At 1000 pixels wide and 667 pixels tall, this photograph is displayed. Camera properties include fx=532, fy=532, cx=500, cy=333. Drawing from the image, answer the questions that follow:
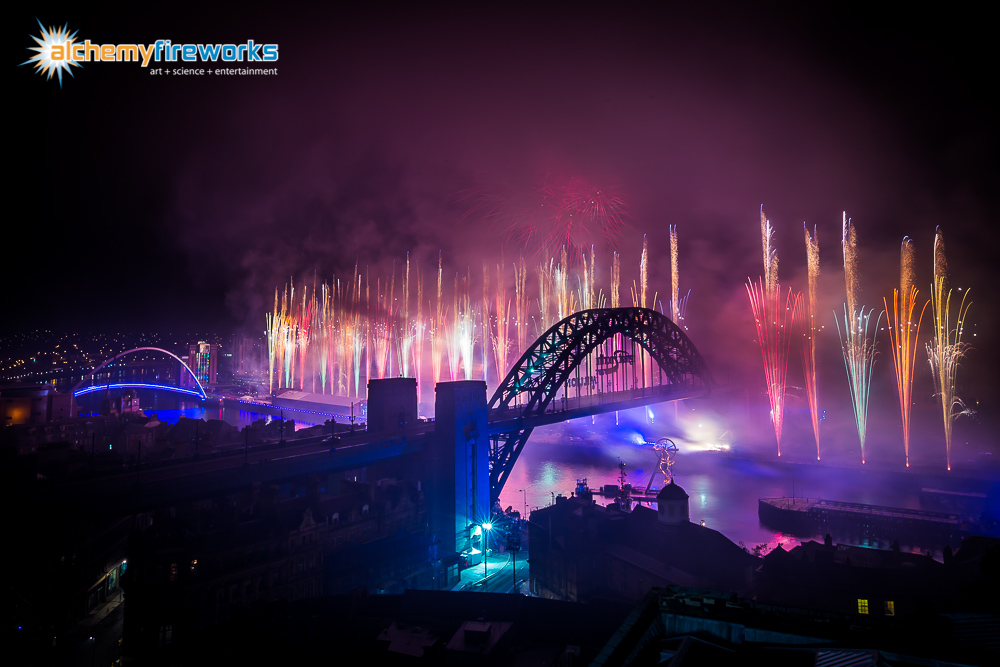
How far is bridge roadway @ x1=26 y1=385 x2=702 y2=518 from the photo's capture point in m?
17.5

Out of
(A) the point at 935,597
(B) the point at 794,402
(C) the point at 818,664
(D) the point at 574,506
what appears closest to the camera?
(C) the point at 818,664

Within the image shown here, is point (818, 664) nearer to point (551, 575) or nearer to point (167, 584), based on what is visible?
point (551, 575)

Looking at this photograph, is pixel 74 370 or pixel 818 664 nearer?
pixel 818 664

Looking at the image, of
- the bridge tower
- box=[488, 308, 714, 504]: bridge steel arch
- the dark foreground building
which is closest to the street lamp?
the bridge tower

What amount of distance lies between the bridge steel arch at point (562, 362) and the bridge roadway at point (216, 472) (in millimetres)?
1666

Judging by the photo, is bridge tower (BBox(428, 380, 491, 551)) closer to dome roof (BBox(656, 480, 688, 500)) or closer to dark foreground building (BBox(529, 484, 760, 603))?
dark foreground building (BBox(529, 484, 760, 603))

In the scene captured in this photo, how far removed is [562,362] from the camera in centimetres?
3834

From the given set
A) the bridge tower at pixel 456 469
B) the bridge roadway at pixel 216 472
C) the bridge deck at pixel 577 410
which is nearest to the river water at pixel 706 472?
the bridge deck at pixel 577 410

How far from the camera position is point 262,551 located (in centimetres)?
2361

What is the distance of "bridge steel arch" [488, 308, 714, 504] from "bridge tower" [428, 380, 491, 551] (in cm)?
249

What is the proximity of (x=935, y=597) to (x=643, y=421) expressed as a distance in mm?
54907

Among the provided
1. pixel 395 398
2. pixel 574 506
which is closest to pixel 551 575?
pixel 574 506

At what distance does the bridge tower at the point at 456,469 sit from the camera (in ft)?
87.8

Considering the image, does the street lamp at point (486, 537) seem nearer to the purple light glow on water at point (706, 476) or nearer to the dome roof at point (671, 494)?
the dome roof at point (671, 494)
